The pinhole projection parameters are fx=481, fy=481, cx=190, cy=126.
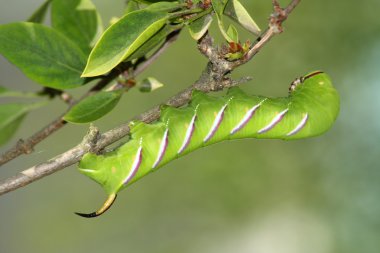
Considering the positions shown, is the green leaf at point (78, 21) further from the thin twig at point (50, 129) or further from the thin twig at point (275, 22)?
the thin twig at point (275, 22)

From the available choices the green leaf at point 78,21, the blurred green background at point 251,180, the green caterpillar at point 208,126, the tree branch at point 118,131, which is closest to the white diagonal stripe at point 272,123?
the green caterpillar at point 208,126

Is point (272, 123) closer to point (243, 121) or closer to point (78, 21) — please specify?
point (243, 121)

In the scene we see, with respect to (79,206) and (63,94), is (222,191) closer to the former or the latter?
(79,206)

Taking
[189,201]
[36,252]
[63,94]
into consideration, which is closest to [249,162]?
[189,201]

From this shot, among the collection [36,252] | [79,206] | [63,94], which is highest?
[63,94]

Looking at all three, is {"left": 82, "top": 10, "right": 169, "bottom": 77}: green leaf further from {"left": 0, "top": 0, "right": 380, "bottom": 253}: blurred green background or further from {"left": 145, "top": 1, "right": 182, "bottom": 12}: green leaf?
{"left": 0, "top": 0, "right": 380, "bottom": 253}: blurred green background

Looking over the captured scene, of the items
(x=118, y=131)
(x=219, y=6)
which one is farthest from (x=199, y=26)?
(x=118, y=131)
